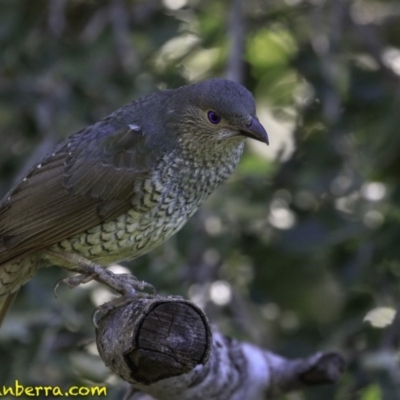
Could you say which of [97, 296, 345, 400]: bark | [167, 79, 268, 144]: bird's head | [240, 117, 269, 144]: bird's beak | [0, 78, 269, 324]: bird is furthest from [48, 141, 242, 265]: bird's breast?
[97, 296, 345, 400]: bark

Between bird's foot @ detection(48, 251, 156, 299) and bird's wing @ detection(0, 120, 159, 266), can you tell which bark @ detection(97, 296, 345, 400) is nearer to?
bird's foot @ detection(48, 251, 156, 299)

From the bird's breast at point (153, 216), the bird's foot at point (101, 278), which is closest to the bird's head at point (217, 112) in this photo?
the bird's breast at point (153, 216)

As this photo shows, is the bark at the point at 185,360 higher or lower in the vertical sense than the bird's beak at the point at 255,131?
lower

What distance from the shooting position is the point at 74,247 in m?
4.49

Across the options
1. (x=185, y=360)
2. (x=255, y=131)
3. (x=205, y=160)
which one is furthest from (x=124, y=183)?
(x=185, y=360)

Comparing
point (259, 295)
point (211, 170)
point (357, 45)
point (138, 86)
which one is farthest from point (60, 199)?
point (357, 45)

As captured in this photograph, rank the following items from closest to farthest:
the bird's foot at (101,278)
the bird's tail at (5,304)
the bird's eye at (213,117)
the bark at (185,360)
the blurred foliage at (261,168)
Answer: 1. the bark at (185,360)
2. the bird's foot at (101,278)
3. the bird's eye at (213,117)
4. the bird's tail at (5,304)
5. the blurred foliage at (261,168)

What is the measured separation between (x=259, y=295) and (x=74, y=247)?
57.7 inches

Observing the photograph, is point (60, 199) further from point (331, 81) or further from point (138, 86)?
point (331, 81)

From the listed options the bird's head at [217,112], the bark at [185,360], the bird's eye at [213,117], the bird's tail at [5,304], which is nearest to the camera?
the bark at [185,360]

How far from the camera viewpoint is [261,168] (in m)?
5.88

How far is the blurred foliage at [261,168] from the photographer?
4.97 metres

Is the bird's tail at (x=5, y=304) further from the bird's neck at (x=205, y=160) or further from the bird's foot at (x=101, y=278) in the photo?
the bird's neck at (x=205, y=160)

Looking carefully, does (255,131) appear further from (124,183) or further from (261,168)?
(261,168)
